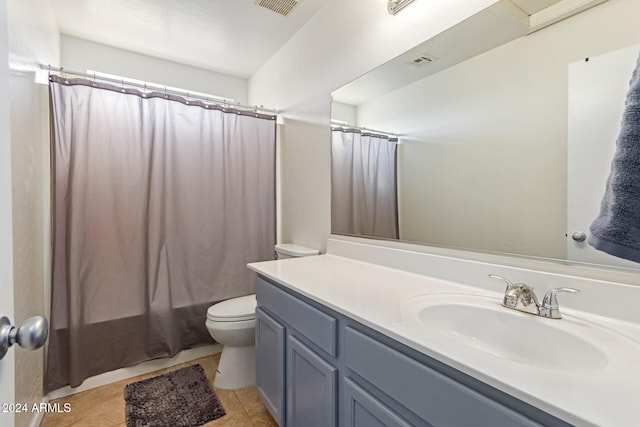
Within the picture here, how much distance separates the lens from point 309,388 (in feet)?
3.79

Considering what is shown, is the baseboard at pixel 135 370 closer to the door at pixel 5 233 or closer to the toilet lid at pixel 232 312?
the toilet lid at pixel 232 312

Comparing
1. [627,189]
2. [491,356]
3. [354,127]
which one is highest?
[354,127]

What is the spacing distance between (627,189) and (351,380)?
2.86 ft

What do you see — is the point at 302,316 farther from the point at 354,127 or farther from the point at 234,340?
the point at 354,127

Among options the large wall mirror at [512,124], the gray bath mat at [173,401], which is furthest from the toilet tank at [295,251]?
the gray bath mat at [173,401]

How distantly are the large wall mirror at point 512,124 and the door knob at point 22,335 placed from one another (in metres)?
1.28

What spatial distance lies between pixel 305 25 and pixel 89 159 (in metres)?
1.72

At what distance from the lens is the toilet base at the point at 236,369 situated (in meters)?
1.86

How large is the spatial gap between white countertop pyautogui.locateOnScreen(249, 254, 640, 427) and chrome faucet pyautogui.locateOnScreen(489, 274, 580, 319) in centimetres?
3

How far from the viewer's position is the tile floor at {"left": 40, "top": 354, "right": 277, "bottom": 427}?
1569 millimetres

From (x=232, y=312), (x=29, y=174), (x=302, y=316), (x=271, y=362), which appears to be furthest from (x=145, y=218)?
(x=302, y=316)

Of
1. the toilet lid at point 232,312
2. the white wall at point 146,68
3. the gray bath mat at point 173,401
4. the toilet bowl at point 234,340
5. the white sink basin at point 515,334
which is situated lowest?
the gray bath mat at point 173,401

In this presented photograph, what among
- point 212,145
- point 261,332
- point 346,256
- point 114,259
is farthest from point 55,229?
point 346,256

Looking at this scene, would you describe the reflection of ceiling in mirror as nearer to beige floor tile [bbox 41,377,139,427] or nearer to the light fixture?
the light fixture
